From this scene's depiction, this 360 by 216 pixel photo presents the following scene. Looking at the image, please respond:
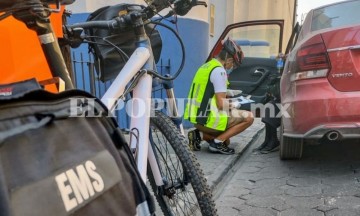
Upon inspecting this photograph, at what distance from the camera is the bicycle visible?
158cm

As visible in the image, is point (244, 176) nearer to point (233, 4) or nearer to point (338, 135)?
point (338, 135)

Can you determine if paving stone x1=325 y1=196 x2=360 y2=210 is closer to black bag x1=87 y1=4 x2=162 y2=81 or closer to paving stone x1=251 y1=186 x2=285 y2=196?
paving stone x1=251 y1=186 x2=285 y2=196

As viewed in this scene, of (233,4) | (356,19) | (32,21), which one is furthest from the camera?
(233,4)

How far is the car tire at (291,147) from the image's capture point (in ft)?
10.7

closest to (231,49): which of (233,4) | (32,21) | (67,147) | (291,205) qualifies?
(291,205)

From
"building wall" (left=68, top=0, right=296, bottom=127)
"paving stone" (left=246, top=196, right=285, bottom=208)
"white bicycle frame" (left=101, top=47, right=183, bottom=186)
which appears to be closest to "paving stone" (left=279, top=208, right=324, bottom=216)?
"paving stone" (left=246, top=196, right=285, bottom=208)

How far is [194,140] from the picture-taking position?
430 cm

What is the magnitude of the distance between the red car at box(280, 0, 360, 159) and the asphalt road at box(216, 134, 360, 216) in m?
0.43

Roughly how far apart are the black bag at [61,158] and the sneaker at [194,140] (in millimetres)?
3243

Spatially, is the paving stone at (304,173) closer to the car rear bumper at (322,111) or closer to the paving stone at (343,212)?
the car rear bumper at (322,111)

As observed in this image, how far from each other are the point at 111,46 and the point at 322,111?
1773 millimetres

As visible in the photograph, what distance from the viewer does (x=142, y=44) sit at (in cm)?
168

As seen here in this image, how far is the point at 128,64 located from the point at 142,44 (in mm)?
147

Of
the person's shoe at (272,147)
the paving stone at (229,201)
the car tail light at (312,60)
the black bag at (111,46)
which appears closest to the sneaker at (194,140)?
the person's shoe at (272,147)
